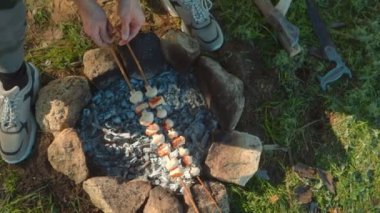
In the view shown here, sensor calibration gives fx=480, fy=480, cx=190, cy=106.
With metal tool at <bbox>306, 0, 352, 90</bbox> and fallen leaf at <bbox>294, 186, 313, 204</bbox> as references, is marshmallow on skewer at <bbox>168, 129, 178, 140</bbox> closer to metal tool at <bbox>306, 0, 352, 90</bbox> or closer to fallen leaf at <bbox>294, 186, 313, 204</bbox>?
fallen leaf at <bbox>294, 186, 313, 204</bbox>

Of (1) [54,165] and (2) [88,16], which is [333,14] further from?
(1) [54,165]

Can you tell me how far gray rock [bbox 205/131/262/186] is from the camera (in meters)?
2.39

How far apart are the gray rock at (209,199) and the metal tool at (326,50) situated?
85 cm

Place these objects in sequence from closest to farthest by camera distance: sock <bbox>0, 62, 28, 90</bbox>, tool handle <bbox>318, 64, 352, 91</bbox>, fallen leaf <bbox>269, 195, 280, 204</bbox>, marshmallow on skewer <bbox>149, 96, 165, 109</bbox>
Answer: sock <bbox>0, 62, 28, 90</bbox> → marshmallow on skewer <bbox>149, 96, 165, 109</bbox> → fallen leaf <bbox>269, 195, 280, 204</bbox> → tool handle <bbox>318, 64, 352, 91</bbox>

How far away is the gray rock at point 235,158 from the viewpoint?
7.83 feet

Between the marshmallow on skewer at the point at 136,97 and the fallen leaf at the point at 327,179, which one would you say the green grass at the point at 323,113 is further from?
the marshmallow on skewer at the point at 136,97

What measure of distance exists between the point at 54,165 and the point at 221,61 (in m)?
1.01

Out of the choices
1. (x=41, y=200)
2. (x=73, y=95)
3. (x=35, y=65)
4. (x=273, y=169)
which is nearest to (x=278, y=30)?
(x=273, y=169)

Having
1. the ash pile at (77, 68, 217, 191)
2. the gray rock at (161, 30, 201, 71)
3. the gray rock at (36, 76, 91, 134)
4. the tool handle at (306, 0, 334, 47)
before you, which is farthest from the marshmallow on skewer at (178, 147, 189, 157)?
the tool handle at (306, 0, 334, 47)

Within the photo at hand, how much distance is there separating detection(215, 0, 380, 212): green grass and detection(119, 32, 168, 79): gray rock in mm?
461

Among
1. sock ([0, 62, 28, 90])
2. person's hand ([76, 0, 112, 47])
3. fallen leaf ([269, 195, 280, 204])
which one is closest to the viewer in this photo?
person's hand ([76, 0, 112, 47])

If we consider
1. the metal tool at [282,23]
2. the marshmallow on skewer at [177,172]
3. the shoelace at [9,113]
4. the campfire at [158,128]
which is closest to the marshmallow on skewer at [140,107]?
the campfire at [158,128]

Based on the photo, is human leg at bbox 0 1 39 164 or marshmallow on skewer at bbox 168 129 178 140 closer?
human leg at bbox 0 1 39 164

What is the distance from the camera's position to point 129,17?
75.0 inches
